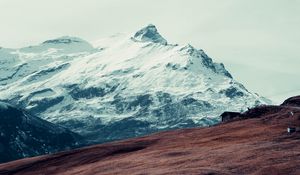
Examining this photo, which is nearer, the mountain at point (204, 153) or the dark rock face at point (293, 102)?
the mountain at point (204, 153)

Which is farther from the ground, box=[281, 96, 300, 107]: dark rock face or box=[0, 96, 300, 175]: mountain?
box=[281, 96, 300, 107]: dark rock face

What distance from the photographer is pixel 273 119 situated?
131625 mm

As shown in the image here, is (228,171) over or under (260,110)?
under

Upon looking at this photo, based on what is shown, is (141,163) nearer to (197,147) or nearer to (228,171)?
(197,147)

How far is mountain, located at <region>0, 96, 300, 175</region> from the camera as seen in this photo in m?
87.5

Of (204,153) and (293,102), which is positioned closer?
(204,153)

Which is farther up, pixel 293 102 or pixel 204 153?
pixel 293 102

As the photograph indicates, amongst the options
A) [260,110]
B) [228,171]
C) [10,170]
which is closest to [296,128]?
[228,171]

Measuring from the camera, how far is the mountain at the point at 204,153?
8750 centimetres

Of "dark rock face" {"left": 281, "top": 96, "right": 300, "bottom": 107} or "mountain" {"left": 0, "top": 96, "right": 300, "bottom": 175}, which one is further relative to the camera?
"dark rock face" {"left": 281, "top": 96, "right": 300, "bottom": 107}

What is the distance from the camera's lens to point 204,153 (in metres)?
102

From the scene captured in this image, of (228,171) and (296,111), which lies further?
(296,111)

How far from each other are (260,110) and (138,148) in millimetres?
31015

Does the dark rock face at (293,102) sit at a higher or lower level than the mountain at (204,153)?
higher
